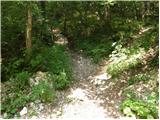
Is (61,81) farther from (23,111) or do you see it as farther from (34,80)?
(23,111)

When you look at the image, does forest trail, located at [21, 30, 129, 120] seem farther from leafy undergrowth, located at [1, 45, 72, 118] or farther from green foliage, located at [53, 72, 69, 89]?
leafy undergrowth, located at [1, 45, 72, 118]

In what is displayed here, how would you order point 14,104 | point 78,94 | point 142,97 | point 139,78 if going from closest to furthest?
point 142,97, point 14,104, point 78,94, point 139,78

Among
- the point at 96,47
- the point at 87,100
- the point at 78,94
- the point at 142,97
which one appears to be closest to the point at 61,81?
the point at 78,94

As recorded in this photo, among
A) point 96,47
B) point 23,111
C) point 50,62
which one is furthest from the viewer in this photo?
point 96,47

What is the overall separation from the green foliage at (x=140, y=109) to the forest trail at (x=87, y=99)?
317 millimetres

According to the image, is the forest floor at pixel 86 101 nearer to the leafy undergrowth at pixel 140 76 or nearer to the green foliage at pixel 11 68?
the leafy undergrowth at pixel 140 76

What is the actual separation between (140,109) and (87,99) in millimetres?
2077

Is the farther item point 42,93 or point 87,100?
point 87,100

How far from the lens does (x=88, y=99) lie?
995cm

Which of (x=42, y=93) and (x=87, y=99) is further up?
(x=42, y=93)

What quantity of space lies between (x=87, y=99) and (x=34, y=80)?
86.0 inches

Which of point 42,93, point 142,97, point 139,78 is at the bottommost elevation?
point 142,97

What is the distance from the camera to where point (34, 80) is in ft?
35.2

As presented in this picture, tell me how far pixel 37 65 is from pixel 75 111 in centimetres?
321
